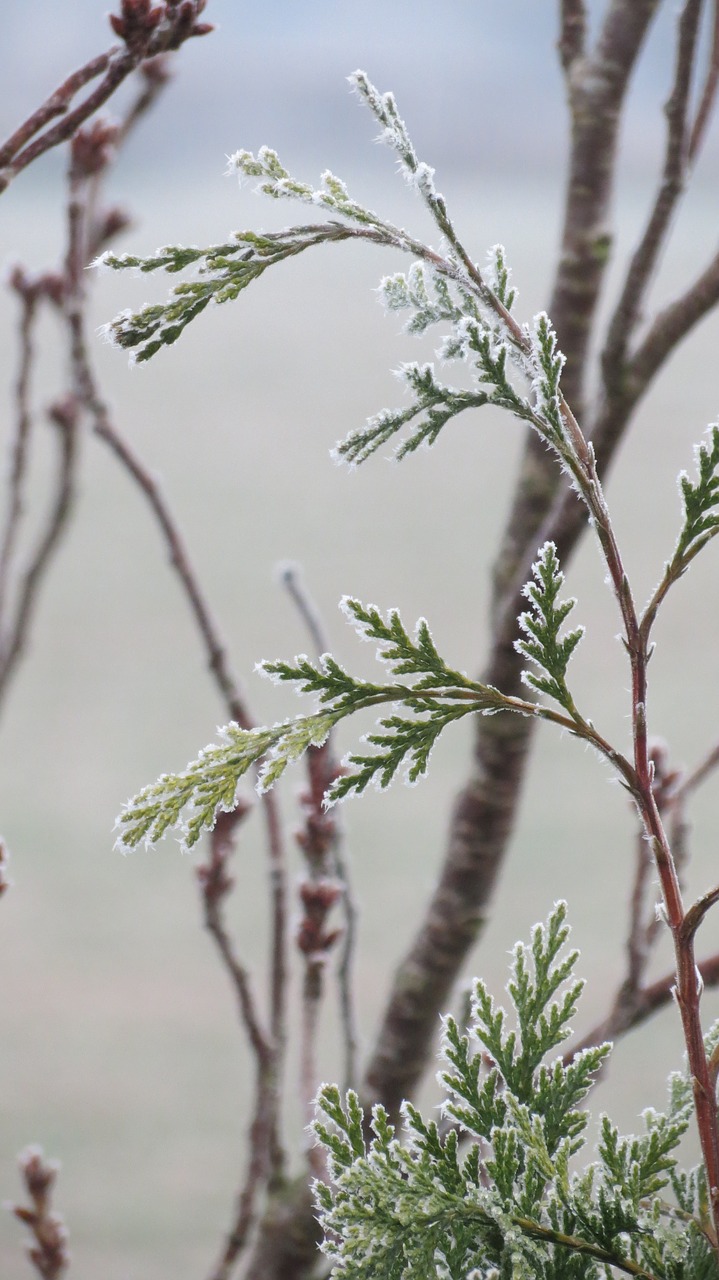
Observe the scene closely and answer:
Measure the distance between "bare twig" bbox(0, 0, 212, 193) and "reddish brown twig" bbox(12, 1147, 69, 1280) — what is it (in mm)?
433

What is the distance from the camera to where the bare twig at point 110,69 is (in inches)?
12.7

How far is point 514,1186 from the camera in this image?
287 millimetres

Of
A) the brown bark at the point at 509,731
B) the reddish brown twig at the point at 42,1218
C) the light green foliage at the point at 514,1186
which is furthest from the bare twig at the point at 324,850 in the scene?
the light green foliage at the point at 514,1186

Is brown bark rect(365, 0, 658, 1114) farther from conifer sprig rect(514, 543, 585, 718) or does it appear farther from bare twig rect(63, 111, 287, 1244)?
conifer sprig rect(514, 543, 585, 718)

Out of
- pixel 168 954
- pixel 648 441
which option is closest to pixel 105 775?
pixel 168 954

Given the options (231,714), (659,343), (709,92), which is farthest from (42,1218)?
(709,92)

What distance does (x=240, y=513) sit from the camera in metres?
1.65

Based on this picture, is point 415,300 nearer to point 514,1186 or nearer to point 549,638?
point 549,638

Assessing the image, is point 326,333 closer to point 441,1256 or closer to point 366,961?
point 366,961

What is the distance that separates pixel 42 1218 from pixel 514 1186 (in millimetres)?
349

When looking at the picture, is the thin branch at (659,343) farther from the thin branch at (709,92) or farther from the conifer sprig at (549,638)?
the conifer sprig at (549,638)

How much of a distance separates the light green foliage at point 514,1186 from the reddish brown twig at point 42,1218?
0.98ft

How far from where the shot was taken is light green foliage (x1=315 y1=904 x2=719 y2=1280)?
10.7 inches

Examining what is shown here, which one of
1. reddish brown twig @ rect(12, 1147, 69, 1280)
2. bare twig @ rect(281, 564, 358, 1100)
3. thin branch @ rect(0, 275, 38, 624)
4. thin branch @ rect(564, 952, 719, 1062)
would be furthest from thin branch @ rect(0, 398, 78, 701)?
→ thin branch @ rect(564, 952, 719, 1062)
